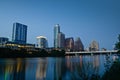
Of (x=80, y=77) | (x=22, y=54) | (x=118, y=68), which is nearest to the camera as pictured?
(x=80, y=77)

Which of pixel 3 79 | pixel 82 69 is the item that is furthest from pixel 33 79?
pixel 82 69

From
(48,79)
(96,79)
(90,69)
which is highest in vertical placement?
(90,69)

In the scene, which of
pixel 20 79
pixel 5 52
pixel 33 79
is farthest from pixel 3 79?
pixel 5 52

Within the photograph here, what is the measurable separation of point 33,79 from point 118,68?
62.4ft

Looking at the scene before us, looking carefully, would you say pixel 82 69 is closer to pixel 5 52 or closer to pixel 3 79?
pixel 3 79

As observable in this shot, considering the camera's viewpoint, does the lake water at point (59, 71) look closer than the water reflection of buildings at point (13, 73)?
Yes

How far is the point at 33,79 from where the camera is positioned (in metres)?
32.6

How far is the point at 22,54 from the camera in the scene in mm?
170500

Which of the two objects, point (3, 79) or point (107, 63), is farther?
point (3, 79)

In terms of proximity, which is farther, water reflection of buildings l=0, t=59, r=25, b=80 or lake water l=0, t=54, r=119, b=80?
water reflection of buildings l=0, t=59, r=25, b=80

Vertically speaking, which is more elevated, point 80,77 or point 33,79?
point 80,77

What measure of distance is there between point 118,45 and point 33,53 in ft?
594

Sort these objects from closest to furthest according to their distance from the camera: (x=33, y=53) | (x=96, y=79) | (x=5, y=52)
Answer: (x=96, y=79), (x=5, y=52), (x=33, y=53)

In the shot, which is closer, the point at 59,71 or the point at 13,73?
the point at 13,73
